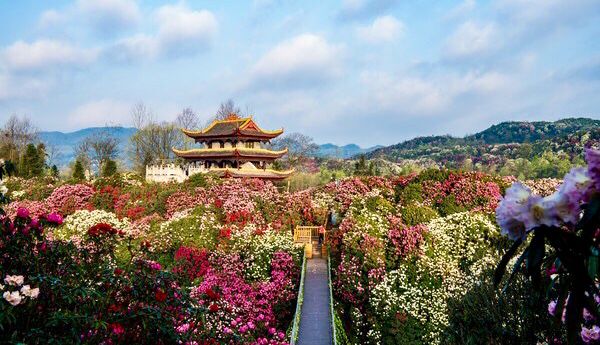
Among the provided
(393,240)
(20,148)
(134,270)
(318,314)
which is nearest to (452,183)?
(393,240)

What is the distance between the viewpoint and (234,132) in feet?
104

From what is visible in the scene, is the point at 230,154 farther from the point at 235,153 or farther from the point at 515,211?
the point at 515,211

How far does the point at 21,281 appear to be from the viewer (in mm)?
4141

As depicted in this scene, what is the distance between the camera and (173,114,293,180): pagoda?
3175 cm

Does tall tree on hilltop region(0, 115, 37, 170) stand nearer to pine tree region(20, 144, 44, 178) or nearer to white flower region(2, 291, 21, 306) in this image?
pine tree region(20, 144, 44, 178)

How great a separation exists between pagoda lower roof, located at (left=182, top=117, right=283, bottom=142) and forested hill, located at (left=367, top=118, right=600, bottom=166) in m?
71.3

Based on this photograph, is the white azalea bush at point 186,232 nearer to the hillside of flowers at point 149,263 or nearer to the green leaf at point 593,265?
the hillside of flowers at point 149,263

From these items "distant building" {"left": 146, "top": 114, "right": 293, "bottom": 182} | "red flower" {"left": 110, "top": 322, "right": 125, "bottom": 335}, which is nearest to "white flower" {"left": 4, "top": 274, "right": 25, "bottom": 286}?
"red flower" {"left": 110, "top": 322, "right": 125, "bottom": 335}

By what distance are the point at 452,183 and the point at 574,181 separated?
62.8ft

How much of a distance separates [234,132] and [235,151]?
4.64 ft

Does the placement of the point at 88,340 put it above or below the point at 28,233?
below

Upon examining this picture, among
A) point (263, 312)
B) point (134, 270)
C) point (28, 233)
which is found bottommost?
point (263, 312)

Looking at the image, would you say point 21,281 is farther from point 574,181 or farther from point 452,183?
point 452,183

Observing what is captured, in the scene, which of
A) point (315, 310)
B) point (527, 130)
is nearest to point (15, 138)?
point (315, 310)
